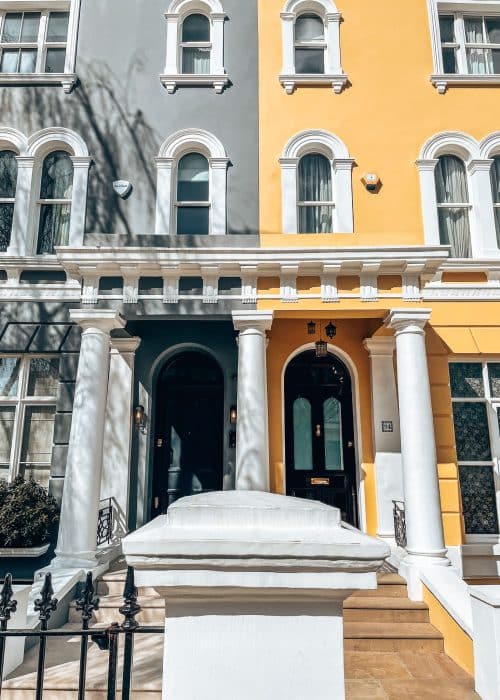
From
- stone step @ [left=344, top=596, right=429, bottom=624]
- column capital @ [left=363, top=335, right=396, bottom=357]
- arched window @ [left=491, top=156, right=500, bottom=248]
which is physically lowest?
stone step @ [left=344, top=596, right=429, bottom=624]

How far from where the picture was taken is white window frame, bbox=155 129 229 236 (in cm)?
901

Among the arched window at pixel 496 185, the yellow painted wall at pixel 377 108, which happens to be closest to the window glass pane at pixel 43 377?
the yellow painted wall at pixel 377 108

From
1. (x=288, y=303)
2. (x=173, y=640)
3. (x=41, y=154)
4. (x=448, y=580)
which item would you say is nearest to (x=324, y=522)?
(x=173, y=640)

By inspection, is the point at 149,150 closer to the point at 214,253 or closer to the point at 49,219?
the point at 49,219

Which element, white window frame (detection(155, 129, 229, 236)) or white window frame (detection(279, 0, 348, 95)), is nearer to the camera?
white window frame (detection(155, 129, 229, 236))

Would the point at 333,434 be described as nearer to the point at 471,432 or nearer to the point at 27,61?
the point at 471,432

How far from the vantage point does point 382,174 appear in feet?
30.3

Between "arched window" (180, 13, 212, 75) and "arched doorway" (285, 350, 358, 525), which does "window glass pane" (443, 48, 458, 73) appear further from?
"arched doorway" (285, 350, 358, 525)

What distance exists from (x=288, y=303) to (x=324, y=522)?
577 centimetres

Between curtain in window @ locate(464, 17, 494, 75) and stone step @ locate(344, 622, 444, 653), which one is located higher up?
curtain in window @ locate(464, 17, 494, 75)

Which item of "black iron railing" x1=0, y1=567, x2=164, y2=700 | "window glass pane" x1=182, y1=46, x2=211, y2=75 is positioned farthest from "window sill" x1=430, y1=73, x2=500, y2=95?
"black iron railing" x1=0, y1=567, x2=164, y2=700

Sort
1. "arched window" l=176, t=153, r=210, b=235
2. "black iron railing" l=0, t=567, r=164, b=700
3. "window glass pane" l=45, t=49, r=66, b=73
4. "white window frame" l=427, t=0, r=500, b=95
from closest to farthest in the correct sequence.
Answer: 1. "black iron railing" l=0, t=567, r=164, b=700
2. "arched window" l=176, t=153, r=210, b=235
3. "white window frame" l=427, t=0, r=500, b=95
4. "window glass pane" l=45, t=49, r=66, b=73

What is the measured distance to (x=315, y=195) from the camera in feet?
30.7

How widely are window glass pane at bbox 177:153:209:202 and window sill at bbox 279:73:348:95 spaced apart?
2.13 meters
